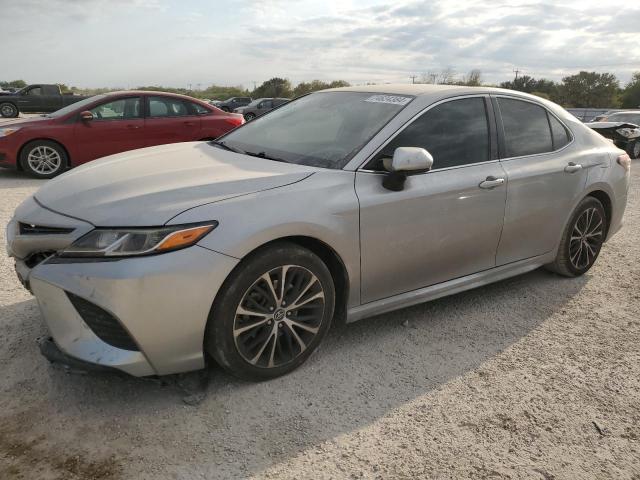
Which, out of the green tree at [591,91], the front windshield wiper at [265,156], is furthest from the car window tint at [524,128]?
the green tree at [591,91]

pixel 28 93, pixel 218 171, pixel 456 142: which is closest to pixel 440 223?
pixel 456 142

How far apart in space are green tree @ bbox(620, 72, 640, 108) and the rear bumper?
67.4 metres

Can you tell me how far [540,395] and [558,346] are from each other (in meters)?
0.66

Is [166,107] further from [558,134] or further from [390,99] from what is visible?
[558,134]

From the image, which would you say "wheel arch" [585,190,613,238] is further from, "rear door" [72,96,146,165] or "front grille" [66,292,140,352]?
"rear door" [72,96,146,165]

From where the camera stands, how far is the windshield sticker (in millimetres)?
3398

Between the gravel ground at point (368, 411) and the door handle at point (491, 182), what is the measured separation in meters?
0.94

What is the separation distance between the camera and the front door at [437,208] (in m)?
3.04

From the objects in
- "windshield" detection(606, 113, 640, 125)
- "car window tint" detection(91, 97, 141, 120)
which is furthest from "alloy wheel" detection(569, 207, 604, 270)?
"windshield" detection(606, 113, 640, 125)

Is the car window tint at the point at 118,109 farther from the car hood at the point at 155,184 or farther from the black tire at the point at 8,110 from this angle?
the black tire at the point at 8,110

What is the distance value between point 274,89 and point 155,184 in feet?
232

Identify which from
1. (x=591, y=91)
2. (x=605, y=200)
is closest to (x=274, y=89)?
(x=591, y=91)

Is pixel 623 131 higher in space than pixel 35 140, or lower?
lower

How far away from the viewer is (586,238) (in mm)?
4449
